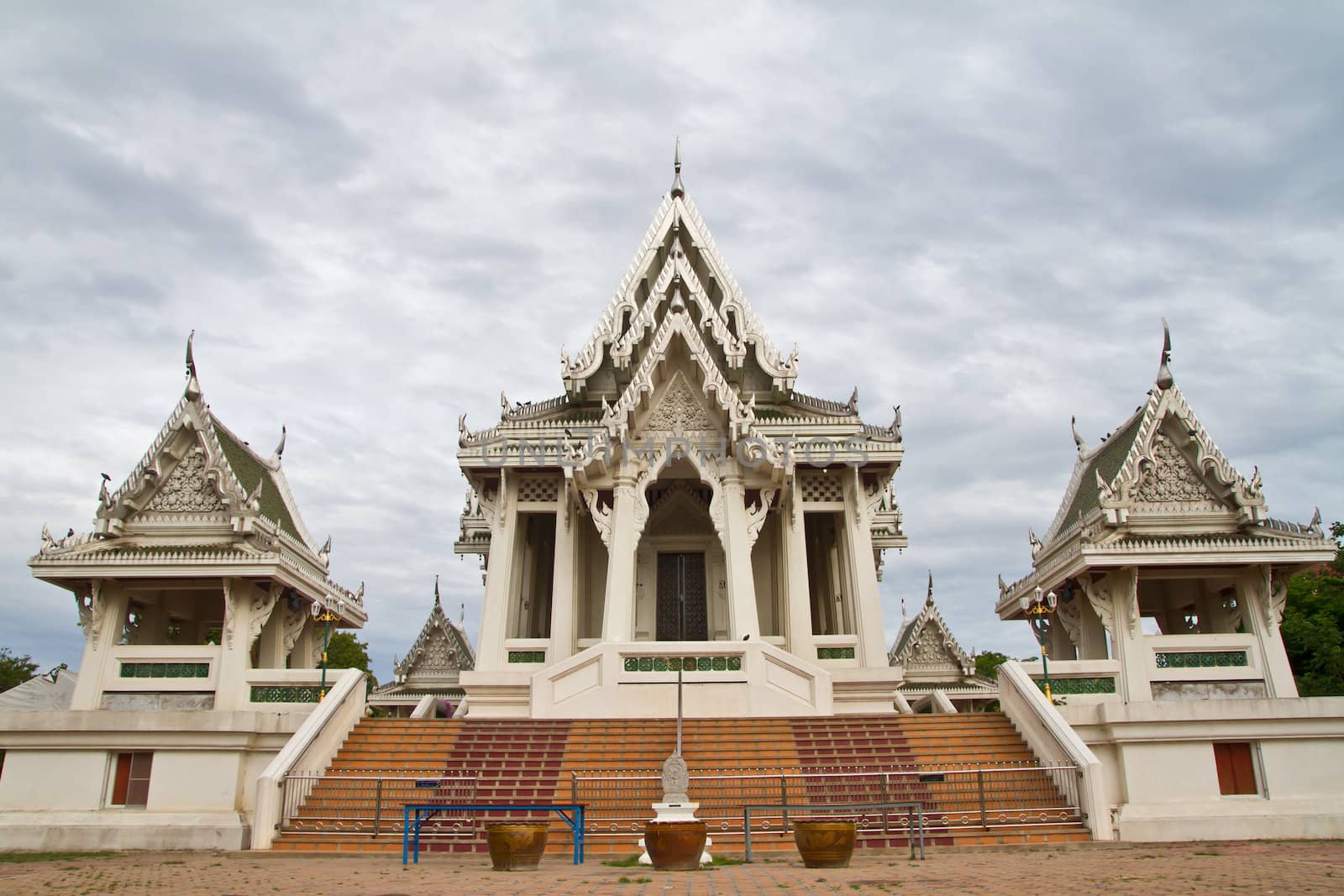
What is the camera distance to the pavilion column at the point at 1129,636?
1711 centimetres

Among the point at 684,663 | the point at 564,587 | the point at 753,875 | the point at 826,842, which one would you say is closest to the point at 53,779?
the point at 564,587

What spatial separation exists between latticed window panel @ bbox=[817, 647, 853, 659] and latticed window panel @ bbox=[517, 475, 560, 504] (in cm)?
666

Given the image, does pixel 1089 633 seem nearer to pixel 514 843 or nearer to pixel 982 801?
pixel 982 801

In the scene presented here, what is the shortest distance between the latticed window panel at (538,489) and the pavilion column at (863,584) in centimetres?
647

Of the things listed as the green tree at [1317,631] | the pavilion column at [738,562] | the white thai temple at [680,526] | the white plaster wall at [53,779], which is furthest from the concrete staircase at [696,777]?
the green tree at [1317,631]

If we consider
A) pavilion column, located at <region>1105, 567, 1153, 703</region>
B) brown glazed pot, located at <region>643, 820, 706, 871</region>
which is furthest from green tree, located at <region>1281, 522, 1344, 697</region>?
brown glazed pot, located at <region>643, 820, 706, 871</region>

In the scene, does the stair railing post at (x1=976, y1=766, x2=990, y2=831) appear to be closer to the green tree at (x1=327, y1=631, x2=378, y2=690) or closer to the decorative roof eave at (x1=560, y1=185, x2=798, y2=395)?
the decorative roof eave at (x1=560, y1=185, x2=798, y2=395)

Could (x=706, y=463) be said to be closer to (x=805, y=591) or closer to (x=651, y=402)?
(x=651, y=402)

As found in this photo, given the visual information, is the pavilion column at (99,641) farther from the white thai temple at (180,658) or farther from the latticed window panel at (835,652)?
the latticed window panel at (835,652)

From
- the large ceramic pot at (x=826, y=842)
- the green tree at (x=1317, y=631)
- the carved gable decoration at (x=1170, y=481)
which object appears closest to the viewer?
the large ceramic pot at (x=826, y=842)

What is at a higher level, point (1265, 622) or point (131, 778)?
point (1265, 622)

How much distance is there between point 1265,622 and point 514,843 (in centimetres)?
1571

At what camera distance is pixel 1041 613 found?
1528 centimetres

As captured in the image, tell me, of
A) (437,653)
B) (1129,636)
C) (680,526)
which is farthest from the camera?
(437,653)
